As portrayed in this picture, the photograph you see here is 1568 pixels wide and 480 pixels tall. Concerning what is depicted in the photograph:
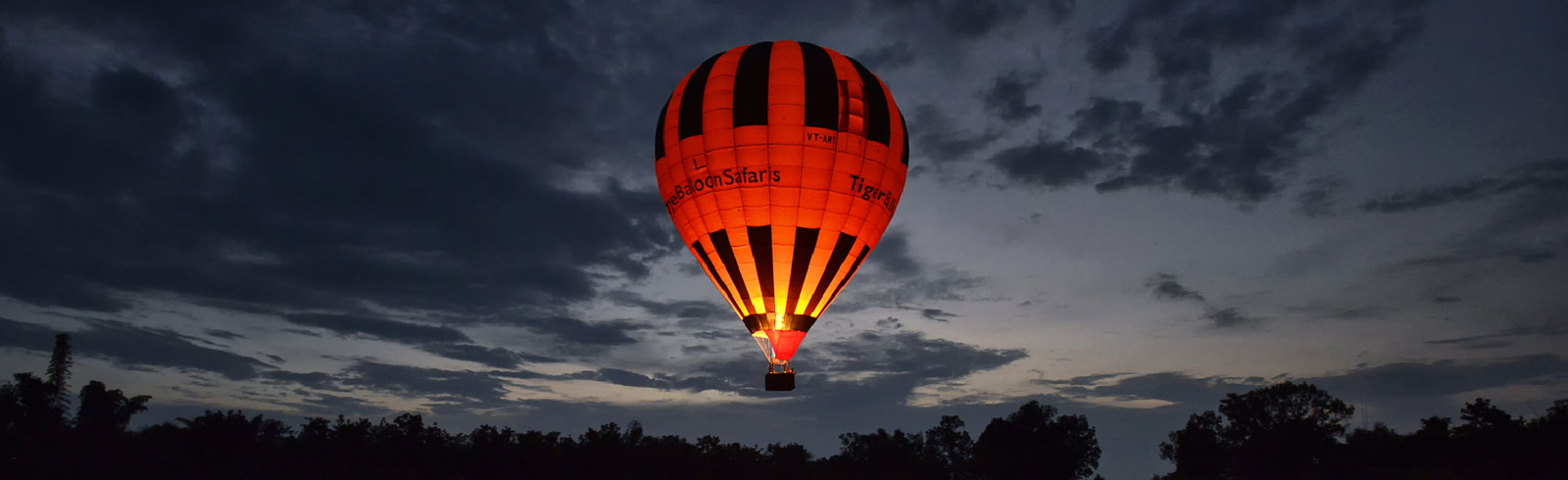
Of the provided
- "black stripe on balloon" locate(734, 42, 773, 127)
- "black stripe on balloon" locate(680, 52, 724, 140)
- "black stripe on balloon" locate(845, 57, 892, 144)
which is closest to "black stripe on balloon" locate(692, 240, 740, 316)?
"black stripe on balloon" locate(680, 52, 724, 140)

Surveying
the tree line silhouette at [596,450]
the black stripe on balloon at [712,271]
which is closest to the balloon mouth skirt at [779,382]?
the black stripe on balloon at [712,271]

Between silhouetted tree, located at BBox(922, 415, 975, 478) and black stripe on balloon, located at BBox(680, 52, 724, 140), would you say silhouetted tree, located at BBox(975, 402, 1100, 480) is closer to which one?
silhouetted tree, located at BBox(922, 415, 975, 478)

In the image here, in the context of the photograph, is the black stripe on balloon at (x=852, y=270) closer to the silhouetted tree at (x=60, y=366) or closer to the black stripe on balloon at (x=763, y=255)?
the black stripe on balloon at (x=763, y=255)

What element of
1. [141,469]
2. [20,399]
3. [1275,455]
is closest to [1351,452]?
[1275,455]

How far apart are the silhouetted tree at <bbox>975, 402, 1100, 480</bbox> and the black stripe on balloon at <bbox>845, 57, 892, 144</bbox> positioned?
72.0 m

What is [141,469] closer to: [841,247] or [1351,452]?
[841,247]

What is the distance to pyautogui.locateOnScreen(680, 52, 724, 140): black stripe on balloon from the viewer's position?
28.3 metres

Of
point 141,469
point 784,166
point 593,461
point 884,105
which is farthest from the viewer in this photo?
point 593,461

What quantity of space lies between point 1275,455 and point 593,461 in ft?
172

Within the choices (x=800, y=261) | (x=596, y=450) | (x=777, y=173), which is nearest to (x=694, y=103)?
(x=777, y=173)

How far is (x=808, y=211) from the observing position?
2753 centimetres

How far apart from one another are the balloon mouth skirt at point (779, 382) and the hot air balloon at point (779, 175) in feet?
0.12

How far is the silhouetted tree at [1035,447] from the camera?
95750mm

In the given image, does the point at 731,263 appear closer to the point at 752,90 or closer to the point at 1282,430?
the point at 752,90
